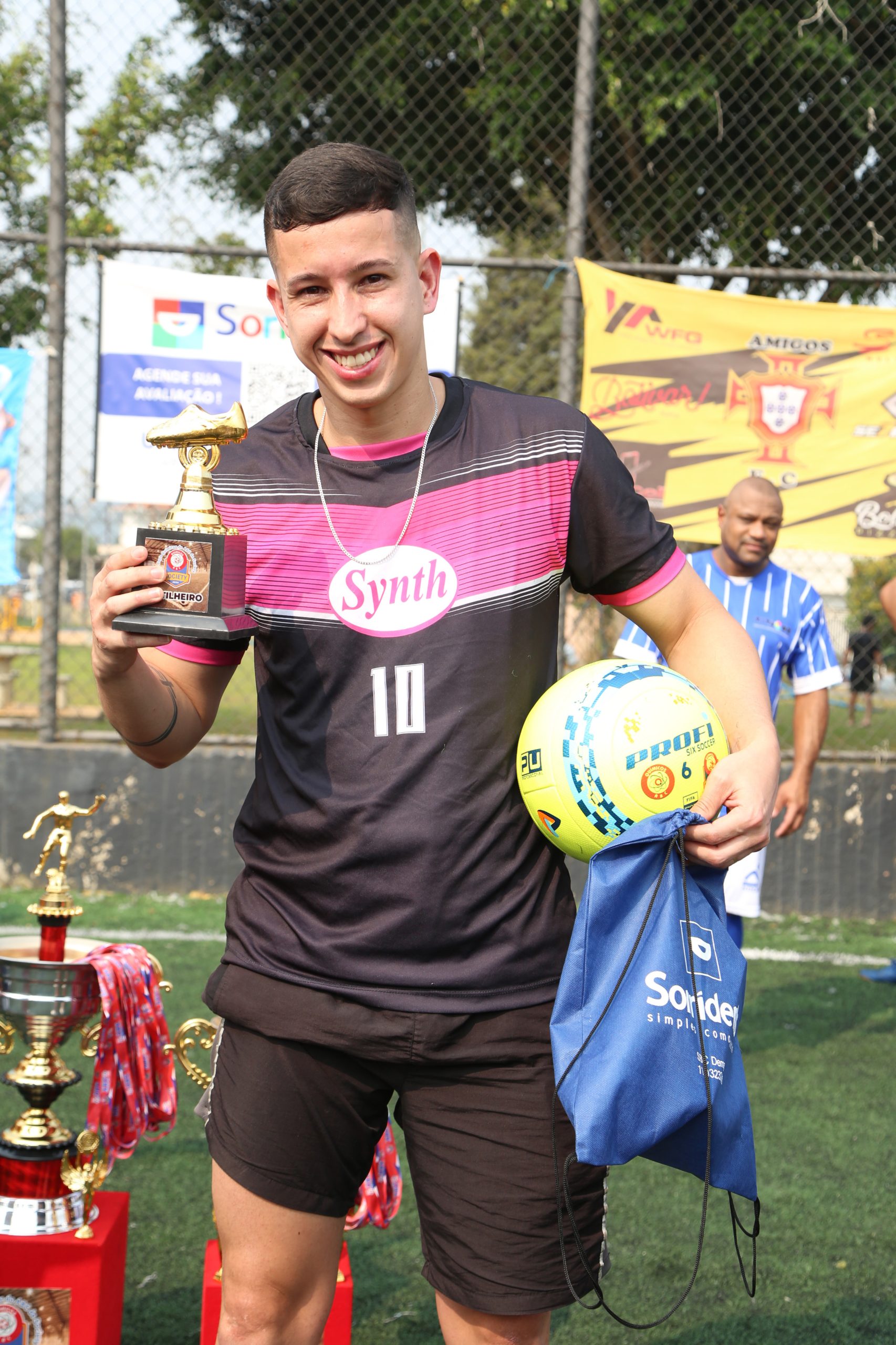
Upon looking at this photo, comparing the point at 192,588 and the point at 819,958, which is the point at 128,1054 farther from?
the point at 819,958

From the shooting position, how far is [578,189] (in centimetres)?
725

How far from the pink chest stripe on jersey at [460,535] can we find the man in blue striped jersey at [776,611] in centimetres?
320

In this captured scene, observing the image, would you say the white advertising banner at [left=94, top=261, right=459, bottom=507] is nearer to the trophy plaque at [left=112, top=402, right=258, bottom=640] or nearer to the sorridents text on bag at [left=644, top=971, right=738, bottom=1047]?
the trophy plaque at [left=112, top=402, right=258, bottom=640]

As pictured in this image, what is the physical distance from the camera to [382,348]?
6.77 feet

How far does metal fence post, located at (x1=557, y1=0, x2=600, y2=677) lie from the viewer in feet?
23.7

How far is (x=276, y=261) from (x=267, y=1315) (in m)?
1.68

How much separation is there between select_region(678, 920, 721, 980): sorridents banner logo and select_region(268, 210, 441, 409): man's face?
3.16 feet

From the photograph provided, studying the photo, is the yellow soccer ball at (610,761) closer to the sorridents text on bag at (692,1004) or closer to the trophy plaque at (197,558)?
the sorridents text on bag at (692,1004)

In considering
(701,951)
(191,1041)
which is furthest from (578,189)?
(701,951)

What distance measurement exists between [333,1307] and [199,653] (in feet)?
4.60

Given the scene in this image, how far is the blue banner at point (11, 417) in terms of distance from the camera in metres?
7.18

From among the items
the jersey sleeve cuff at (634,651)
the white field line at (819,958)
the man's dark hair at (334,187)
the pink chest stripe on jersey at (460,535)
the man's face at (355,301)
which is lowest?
the white field line at (819,958)

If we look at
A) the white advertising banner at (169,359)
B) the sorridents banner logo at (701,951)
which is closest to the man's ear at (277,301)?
the sorridents banner logo at (701,951)

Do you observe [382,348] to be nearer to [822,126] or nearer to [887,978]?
[887,978]
